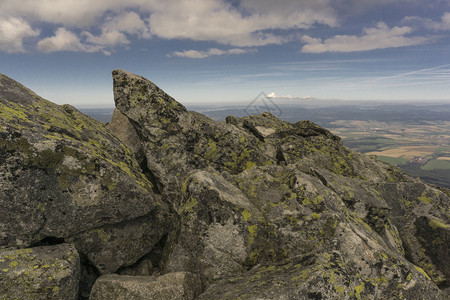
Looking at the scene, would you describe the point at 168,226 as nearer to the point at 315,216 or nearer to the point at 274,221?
the point at 274,221

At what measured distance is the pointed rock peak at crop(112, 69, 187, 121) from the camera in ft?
43.0

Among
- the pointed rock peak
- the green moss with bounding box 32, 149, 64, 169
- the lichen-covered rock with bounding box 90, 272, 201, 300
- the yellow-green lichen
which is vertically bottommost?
the lichen-covered rock with bounding box 90, 272, 201, 300

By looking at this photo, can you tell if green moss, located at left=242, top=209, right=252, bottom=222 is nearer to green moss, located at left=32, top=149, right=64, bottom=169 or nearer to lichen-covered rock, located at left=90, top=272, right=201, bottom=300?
lichen-covered rock, located at left=90, top=272, right=201, bottom=300

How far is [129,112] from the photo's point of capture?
13.1 m

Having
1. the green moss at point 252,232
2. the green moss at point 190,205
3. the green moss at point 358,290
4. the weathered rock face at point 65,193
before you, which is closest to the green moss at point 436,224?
the green moss at point 358,290

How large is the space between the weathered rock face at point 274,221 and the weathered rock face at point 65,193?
173cm

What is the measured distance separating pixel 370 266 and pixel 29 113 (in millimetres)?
14069

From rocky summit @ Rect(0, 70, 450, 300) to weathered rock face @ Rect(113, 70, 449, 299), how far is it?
49 mm

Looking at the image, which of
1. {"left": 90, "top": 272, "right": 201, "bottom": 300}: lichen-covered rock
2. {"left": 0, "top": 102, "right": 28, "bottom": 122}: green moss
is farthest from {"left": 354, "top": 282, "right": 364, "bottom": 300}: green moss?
{"left": 0, "top": 102, "right": 28, "bottom": 122}: green moss

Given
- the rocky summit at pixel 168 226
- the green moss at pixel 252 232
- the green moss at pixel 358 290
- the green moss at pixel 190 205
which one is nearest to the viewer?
the green moss at pixel 358 290

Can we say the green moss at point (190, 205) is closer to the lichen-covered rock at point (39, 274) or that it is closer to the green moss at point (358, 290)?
the lichen-covered rock at point (39, 274)

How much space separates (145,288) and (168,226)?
12.2ft

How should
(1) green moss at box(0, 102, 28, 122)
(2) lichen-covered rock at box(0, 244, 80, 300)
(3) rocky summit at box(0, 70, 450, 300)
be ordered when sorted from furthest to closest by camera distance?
1. (1) green moss at box(0, 102, 28, 122)
2. (3) rocky summit at box(0, 70, 450, 300)
3. (2) lichen-covered rock at box(0, 244, 80, 300)

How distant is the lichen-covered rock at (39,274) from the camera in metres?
6.54
